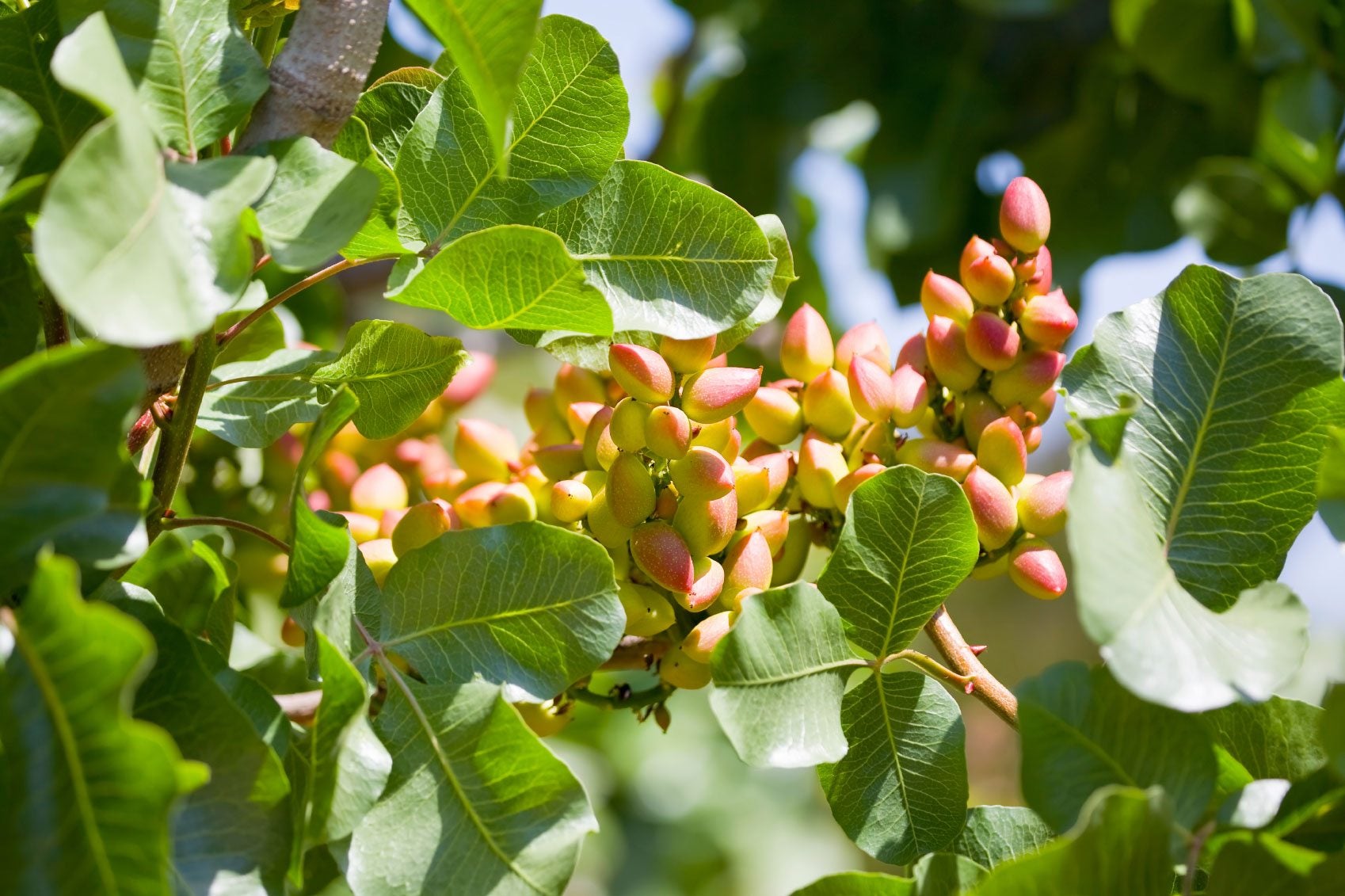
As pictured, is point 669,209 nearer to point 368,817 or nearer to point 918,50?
point 368,817

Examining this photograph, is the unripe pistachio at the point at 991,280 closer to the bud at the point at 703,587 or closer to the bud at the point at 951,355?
the bud at the point at 951,355

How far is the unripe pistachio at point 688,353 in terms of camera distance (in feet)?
1.45

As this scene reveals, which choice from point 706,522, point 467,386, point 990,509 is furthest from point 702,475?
point 467,386

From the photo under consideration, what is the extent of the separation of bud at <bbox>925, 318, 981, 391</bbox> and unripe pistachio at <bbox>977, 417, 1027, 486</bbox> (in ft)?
0.10

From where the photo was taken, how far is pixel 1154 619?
0.34 metres

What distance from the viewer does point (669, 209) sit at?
1.41 feet

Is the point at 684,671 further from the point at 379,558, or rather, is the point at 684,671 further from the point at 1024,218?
the point at 1024,218

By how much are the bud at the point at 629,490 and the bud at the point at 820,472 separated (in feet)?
0.28

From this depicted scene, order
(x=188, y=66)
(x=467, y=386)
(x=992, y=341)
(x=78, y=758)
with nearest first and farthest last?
(x=78, y=758) < (x=188, y=66) < (x=992, y=341) < (x=467, y=386)

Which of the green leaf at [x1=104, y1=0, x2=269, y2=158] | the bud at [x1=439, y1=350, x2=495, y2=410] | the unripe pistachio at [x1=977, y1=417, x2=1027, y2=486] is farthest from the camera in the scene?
the bud at [x1=439, y1=350, x2=495, y2=410]

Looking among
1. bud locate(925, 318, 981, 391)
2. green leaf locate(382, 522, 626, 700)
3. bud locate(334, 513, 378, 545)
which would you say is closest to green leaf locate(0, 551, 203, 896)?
green leaf locate(382, 522, 626, 700)

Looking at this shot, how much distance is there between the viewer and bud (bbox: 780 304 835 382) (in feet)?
1.70

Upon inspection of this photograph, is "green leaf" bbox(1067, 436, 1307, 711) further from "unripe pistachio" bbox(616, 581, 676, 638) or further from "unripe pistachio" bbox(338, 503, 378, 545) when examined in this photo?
"unripe pistachio" bbox(338, 503, 378, 545)

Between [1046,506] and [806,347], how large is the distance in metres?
0.13
